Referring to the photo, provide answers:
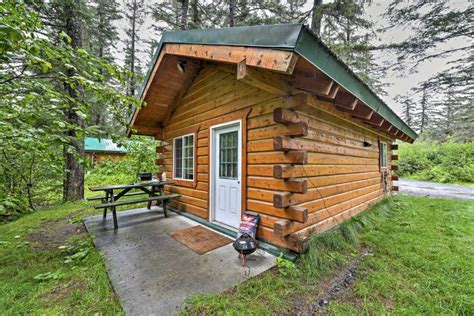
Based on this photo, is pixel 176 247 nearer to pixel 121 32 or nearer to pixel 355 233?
pixel 355 233

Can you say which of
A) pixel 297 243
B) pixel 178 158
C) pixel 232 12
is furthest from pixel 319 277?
pixel 232 12

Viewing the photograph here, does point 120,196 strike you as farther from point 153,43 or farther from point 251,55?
point 153,43

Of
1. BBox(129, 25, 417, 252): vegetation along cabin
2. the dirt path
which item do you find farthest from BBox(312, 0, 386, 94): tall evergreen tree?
the dirt path

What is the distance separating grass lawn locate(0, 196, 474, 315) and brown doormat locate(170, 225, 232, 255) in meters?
1.00

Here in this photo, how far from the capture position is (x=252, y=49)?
1.95 metres

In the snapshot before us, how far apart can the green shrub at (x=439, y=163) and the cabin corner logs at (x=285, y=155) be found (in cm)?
1055

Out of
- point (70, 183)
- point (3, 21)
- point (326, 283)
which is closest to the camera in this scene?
point (3, 21)

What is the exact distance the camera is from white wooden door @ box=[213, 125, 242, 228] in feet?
11.3

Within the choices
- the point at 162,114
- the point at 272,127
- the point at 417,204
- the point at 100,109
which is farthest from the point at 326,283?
the point at 100,109

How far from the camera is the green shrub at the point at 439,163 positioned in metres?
10.9

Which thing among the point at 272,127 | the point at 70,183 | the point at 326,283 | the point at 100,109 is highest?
the point at 100,109

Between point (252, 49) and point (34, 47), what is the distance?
1.99m

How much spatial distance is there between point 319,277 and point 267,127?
1992 mm

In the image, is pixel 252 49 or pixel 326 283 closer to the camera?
pixel 252 49
